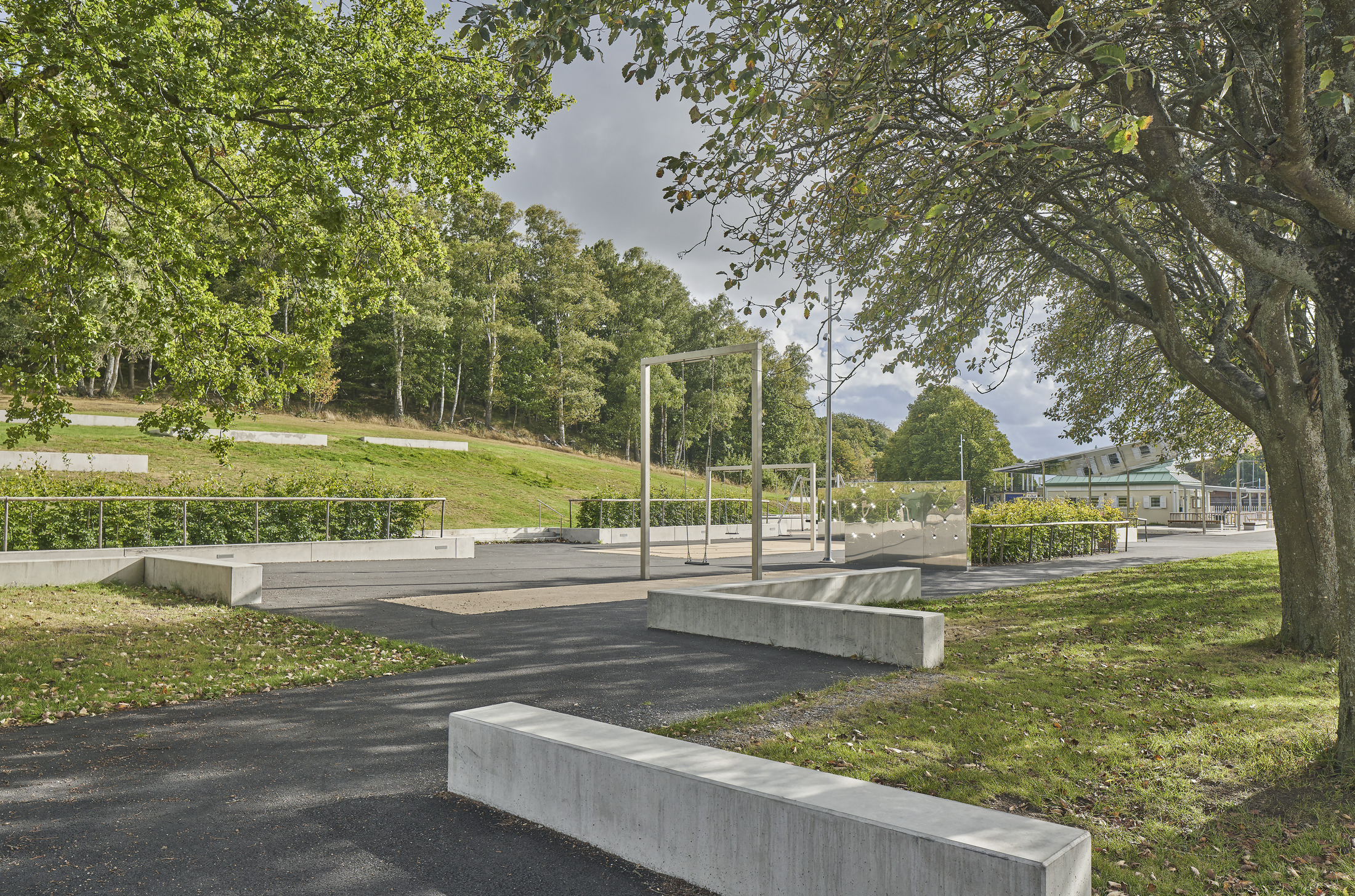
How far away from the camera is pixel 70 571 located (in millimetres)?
11883

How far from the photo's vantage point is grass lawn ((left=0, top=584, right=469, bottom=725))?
636 centimetres

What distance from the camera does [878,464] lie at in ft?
348

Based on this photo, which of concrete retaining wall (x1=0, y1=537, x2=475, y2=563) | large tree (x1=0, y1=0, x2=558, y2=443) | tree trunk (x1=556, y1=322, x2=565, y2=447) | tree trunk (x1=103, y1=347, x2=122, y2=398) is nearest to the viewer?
large tree (x1=0, y1=0, x2=558, y2=443)

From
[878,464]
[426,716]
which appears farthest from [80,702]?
[878,464]

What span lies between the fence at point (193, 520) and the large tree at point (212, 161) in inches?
129

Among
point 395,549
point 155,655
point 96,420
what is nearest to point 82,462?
point 96,420

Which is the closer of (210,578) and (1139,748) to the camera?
(1139,748)

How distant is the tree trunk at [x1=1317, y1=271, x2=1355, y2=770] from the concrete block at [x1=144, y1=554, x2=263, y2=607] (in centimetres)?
1105

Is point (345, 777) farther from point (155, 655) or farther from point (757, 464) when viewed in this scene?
point (757, 464)

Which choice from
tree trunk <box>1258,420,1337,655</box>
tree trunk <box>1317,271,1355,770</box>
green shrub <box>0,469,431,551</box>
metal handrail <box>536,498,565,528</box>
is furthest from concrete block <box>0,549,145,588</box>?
metal handrail <box>536,498,565,528</box>

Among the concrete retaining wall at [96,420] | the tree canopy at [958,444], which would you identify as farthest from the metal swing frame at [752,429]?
the tree canopy at [958,444]

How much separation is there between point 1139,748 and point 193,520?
1615cm

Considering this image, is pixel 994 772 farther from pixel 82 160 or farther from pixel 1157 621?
pixel 82 160

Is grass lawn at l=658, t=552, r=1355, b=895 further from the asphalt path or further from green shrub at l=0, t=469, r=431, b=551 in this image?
green shrub at l=0, t=469, r=431, b=551
